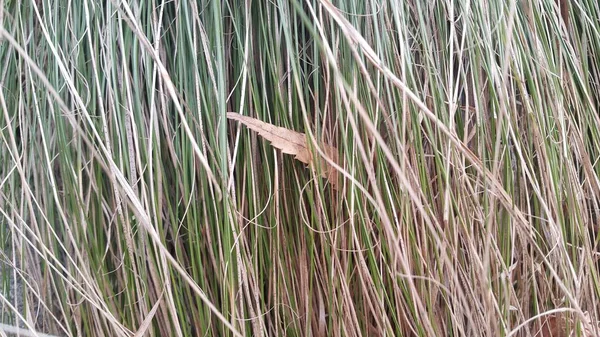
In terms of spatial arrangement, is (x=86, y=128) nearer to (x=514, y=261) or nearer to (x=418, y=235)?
(x=418, y=235)

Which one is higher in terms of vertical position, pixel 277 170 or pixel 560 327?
pixel 277 170

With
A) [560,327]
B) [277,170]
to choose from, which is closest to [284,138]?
[277,170]

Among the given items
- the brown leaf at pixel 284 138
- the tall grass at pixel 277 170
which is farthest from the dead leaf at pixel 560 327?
the brown leaf at pixel 284 138

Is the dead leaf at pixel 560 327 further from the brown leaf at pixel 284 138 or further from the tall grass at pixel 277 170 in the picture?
the brown leaf at pixel 284 138

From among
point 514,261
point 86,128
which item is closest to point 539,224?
point 514,261

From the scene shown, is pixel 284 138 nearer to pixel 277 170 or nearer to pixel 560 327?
pixel 277 170

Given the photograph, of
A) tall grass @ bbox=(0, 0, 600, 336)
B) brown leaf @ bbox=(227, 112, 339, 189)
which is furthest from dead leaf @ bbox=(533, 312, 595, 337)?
brown leaf @ bbox=(227, 112, 339, 189)

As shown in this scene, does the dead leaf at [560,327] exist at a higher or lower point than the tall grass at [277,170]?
lower

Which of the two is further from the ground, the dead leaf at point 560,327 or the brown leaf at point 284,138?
the brown leaf at point 284,138
